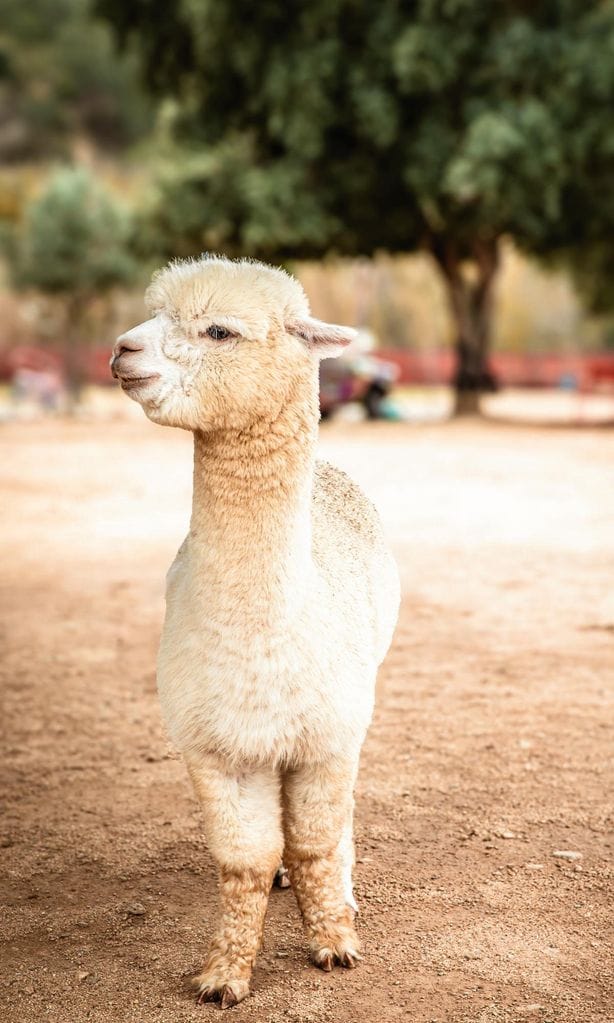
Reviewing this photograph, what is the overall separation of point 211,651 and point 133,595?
4492mm

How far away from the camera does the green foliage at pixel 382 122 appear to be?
16.9m

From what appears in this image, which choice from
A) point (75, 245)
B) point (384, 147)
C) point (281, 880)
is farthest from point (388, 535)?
point (75, 245)

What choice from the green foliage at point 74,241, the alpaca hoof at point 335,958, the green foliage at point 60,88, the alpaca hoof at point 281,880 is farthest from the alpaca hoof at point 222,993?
the green foliage at point 60,88

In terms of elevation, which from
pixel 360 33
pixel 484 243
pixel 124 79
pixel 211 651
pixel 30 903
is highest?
pixel 124 79

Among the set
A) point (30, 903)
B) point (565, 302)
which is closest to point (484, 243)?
point (30, 903)

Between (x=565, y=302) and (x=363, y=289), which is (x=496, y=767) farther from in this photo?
(x=565, y=302)

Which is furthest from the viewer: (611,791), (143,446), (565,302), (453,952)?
(565,302)

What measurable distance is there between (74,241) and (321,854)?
28541 millimetres

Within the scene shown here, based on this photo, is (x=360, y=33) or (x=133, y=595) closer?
(x=133, y=595)

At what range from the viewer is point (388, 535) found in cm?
886

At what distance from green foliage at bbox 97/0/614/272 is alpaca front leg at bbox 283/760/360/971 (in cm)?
1493

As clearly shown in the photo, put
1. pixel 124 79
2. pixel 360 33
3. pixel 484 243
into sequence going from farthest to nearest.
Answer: pixel 124 79
pixel 484 243
pixel 360 33

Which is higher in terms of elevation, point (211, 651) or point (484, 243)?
point (484, 243)

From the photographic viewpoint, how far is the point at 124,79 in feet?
192
